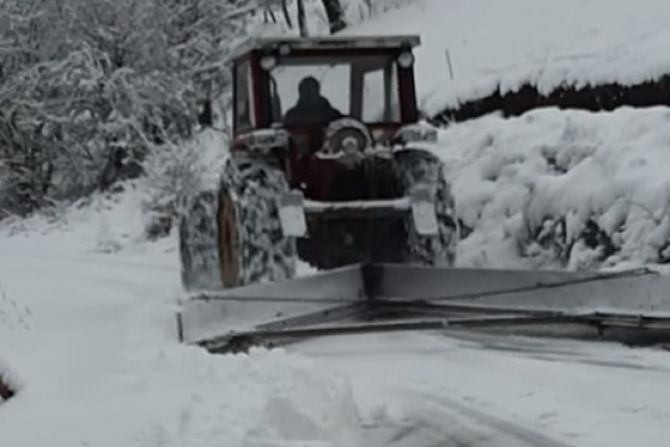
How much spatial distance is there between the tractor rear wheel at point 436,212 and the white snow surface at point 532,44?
695 centimetres

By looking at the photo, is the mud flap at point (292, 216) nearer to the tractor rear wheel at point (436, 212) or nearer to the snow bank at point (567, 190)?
the tractor rear wheel at point (436, 212)

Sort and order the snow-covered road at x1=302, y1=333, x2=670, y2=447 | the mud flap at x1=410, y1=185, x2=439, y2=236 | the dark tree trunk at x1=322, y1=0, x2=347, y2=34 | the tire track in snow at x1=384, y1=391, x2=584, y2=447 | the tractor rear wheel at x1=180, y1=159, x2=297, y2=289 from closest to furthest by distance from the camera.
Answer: the tire track in snow at x1=384, y1=391, x2=584, y2=447 → the snow-covered road at x1=302, y1=333, x2=670, y2=447 → the tractor rear wheel at x1=180, y1=159, x2=297, y2=289 → the mud flap at x1=410, y1=185, x2=439, y2=236 → the dark tree trunk at x1=322, y1=0, x2=347, y2=34

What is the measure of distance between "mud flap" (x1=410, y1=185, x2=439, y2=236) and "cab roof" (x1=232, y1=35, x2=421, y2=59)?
5.26 ft

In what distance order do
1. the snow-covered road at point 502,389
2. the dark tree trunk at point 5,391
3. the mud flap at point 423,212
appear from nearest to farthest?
the snow-covered road at point 502,389 < the dark tree trunk at point 5,391 < the mud flap at point 423,212

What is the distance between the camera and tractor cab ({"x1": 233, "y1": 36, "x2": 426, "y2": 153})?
40.9 ft

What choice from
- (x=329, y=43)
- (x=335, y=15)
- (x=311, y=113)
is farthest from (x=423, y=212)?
(x=335, y=15)

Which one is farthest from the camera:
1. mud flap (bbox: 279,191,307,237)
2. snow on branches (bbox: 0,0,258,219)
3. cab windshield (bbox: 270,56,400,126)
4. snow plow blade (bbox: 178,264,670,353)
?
snow on branches (bbox: 0,0,258,219)

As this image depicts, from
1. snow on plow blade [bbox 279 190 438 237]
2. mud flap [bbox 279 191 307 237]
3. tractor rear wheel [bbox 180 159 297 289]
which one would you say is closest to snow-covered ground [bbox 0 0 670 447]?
tractor rear wheel [bbox 180 159 297 289]

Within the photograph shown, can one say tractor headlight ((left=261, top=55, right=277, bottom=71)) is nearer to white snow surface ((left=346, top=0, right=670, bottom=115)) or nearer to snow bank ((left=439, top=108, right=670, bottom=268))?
snow bank ((left=439, top=108, right=670, bottom=268))

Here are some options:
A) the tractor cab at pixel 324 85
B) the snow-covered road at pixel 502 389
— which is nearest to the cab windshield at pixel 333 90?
the tractor cab at pixel 324 85

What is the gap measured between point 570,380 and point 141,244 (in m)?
14.4

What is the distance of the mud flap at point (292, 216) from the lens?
36.6ft

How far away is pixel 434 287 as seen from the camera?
11.2m

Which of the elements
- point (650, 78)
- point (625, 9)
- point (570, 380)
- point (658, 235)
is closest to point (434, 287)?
point (658, 235)
